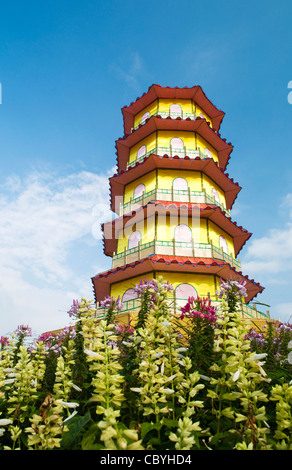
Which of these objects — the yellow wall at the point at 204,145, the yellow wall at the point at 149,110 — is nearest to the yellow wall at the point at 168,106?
the yellow wall at the point at 149,110

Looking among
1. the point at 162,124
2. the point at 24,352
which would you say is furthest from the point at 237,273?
the point at 24,352

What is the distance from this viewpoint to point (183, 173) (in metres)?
21.3

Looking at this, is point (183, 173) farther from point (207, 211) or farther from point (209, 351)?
point (209, 351)

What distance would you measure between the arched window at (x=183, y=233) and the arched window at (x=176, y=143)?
258 inches

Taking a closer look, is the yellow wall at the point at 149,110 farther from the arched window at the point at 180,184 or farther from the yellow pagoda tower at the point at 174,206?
the arched window at the point at 180,184

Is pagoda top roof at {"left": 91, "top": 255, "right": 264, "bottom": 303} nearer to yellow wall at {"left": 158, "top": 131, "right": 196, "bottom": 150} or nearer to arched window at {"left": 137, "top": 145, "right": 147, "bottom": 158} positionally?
yellow wall at {"left": 158, "top": 131, "right": 196, "bottom": 150}

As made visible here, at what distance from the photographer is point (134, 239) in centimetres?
2041

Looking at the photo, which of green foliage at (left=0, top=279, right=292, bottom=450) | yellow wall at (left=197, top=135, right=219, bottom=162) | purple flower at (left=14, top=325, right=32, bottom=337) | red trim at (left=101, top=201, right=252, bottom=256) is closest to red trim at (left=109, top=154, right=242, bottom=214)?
yellow wall at (left=197, top=135, right=219, bottom=162)

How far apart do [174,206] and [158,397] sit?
1692cm

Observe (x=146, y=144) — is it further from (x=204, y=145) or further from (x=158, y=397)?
(x=158, y=397)

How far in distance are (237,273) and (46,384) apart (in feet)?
53.5

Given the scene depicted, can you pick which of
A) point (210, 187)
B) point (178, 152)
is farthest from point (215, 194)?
point (178, 152)

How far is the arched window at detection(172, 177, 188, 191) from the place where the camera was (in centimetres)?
2075

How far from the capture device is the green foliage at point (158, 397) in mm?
2029
